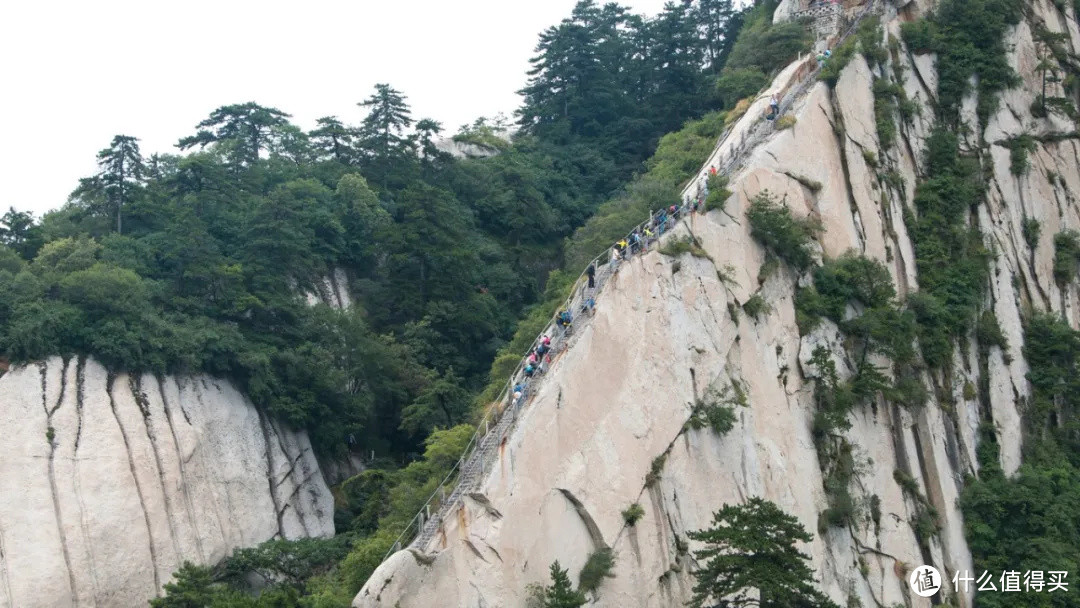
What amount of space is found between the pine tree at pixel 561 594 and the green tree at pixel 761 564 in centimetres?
275

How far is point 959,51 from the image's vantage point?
47.0m

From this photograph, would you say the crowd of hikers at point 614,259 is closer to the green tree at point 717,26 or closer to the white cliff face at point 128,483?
the white cliff face at point 128,483

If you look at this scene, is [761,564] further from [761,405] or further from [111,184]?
[111,184]

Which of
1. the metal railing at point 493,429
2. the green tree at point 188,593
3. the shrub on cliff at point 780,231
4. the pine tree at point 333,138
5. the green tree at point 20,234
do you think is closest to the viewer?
the green tree at point 188,593

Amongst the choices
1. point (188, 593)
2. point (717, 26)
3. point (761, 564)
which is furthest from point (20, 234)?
point (717, 26)

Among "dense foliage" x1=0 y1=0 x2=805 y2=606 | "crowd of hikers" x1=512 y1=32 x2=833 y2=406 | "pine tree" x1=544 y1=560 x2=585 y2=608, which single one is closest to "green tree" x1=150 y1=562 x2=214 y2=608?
"dense foliage" x1=0 y1=0 x2=805 y2=606

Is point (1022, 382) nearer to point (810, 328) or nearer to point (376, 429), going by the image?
point (810, 328)

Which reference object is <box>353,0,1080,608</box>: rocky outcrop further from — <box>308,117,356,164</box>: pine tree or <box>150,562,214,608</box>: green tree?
<box>308,117,356,164</box>: pine tree

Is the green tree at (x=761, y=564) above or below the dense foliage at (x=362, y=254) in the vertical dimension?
below

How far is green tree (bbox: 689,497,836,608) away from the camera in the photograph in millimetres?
24672

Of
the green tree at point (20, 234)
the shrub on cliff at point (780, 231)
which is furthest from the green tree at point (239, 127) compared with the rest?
the shrub on cliff at point (780, 231)

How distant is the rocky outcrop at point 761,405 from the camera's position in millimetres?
29562

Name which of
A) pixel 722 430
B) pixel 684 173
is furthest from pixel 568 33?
pixel 722 430

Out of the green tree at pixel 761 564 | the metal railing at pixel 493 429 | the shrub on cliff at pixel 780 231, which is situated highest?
the shrub on cliff at pixel 780 231
